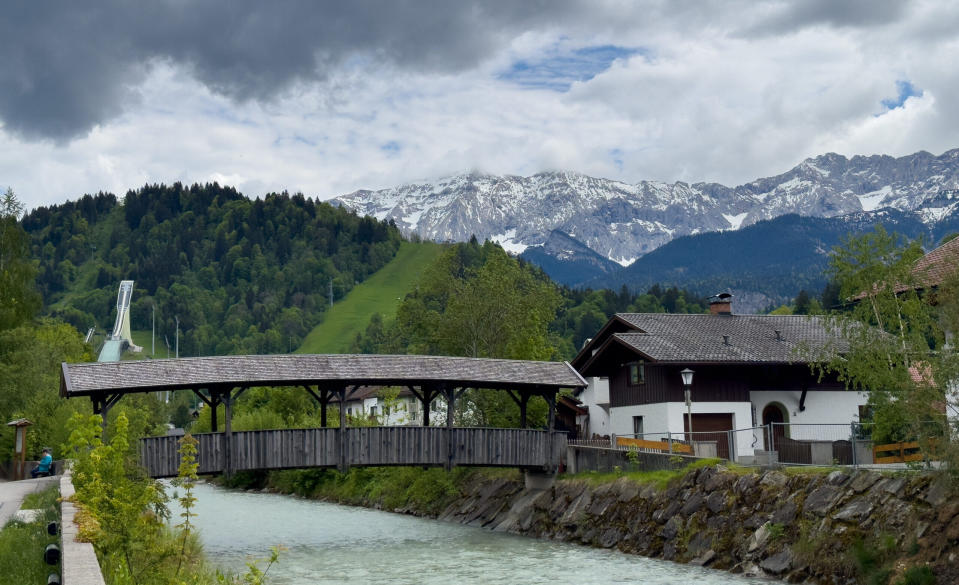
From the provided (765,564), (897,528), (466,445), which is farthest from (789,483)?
(466,445)

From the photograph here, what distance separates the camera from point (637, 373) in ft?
127

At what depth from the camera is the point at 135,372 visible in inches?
1188

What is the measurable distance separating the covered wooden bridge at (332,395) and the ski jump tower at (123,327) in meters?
119

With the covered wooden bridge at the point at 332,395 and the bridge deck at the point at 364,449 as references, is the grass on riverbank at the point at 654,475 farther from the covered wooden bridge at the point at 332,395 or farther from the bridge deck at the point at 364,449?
the covered wooden bridge at the point at 332,395

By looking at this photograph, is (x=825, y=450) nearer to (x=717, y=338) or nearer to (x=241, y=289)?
(x=717, y=338)

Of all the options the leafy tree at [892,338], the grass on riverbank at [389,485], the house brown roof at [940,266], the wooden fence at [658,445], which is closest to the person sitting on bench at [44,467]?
the grass on riverbank at [389,485]

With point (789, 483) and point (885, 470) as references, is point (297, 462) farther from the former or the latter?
point (885, 470)

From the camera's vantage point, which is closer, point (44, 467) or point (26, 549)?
point (26, 549)

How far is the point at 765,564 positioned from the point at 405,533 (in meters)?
14.7

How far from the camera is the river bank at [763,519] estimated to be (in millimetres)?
18234

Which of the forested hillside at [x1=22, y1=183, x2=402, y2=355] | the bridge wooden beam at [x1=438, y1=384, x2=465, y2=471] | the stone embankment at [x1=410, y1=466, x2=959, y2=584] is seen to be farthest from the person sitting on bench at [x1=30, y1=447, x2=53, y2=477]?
the forested hillside at [x1=22, y1=183, x2=402, y2=355]

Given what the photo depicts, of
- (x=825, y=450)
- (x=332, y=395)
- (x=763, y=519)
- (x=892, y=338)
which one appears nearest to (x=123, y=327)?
(x=332, y=395)

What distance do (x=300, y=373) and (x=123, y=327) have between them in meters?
151

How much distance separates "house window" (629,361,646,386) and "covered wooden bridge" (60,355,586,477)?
377cm
